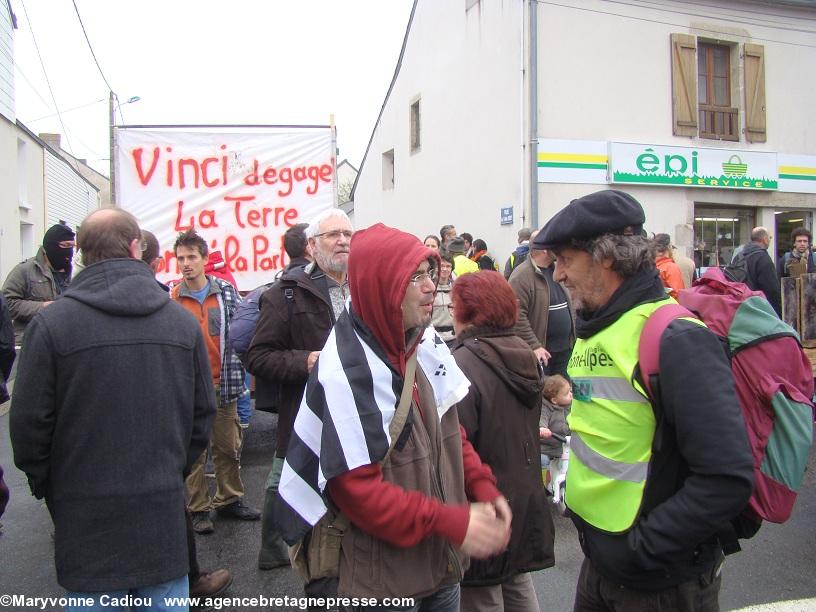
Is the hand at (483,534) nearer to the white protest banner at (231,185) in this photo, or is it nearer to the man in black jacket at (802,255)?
the white protest banner at (231,185)

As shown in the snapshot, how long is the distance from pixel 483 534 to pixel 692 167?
1177 centimetres

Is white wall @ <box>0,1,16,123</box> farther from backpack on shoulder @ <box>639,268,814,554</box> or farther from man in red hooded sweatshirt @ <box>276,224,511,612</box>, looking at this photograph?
backpack on shoulder @ <box>639,268,814,554</box>

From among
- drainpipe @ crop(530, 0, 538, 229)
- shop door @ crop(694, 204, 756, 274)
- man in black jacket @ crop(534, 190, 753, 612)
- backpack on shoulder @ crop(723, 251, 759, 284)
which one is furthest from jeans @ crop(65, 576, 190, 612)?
shop door @ crop(694, 204, 756, 274)

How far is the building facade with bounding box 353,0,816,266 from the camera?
11164 millimetres

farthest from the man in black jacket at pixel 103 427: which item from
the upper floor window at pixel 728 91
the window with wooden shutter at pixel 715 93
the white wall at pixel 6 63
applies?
the white wall at pixel 6 63

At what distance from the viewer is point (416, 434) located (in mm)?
1845

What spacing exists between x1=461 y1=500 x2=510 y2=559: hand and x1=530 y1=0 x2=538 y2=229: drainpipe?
377 inches

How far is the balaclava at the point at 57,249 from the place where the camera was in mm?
4793

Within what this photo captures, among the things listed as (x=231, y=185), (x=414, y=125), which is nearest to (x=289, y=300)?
(x=231, y=185)

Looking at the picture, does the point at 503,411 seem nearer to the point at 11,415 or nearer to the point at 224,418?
the point at 11,415

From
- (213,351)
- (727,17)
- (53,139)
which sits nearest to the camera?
(213,351)

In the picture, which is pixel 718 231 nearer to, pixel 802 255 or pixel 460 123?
pixel 802 255

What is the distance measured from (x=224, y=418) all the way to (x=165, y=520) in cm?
205

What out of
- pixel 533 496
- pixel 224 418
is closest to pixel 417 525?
pixel 533 496
